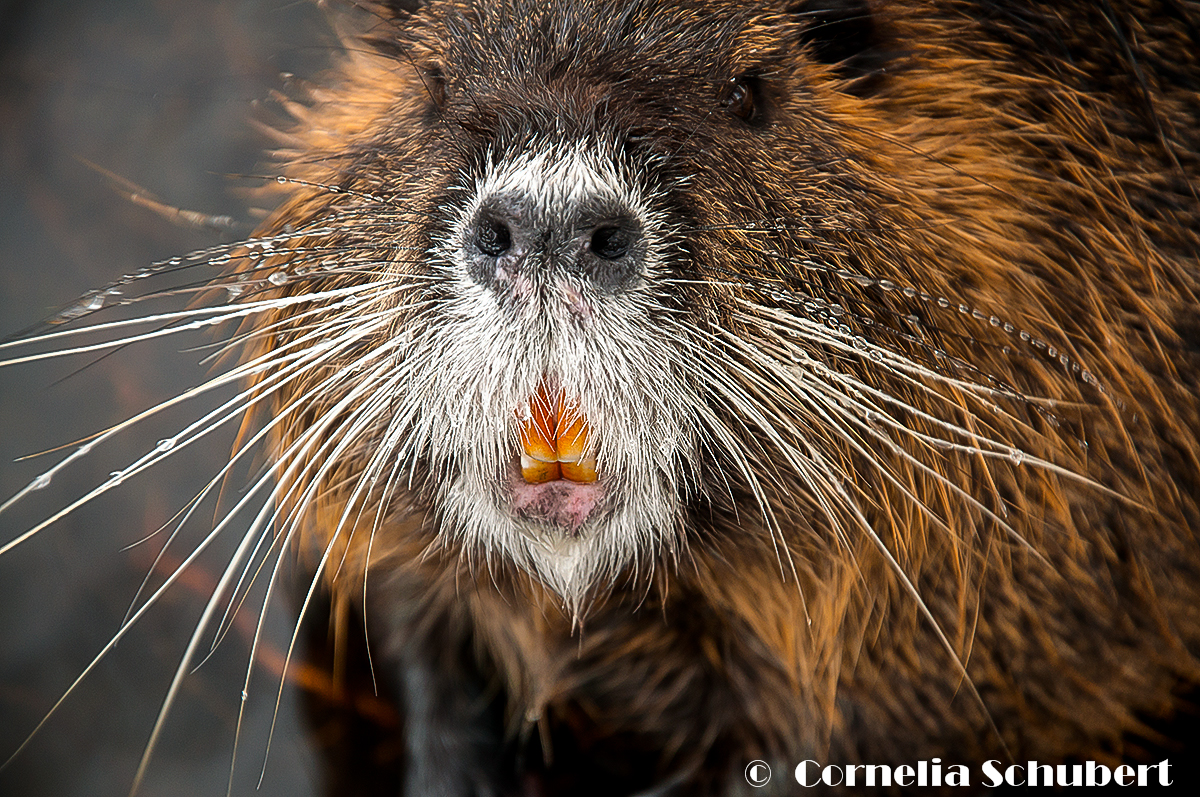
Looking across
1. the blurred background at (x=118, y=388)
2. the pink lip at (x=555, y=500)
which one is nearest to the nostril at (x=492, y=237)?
the pink lip at (x=555, y=500)

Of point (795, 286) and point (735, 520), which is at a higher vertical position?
point (795, 286)

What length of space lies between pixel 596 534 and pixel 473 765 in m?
1.03

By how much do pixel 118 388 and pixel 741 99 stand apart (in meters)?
1.97

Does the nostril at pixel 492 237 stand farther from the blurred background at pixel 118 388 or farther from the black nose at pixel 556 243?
the blurred background at pixel 118 388

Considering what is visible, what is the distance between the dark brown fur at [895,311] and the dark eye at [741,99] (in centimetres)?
2

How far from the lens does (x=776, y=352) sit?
55.3 inches

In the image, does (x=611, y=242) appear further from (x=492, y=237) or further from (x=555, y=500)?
(x=555, y=500)

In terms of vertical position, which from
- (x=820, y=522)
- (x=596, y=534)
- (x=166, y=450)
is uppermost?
(x=166, y=450)

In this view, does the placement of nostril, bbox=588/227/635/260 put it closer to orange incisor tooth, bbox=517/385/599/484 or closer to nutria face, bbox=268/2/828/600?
nutria face, bbox=268/2/828/600

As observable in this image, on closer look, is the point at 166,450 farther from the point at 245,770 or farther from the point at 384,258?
the point at 245,770

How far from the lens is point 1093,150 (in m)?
1.65

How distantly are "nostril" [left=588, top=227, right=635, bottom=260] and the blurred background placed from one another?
1.29m

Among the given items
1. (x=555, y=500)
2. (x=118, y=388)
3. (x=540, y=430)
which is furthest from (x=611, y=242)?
(x=118, y=388)

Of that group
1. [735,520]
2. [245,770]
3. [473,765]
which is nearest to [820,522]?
[735,520]
